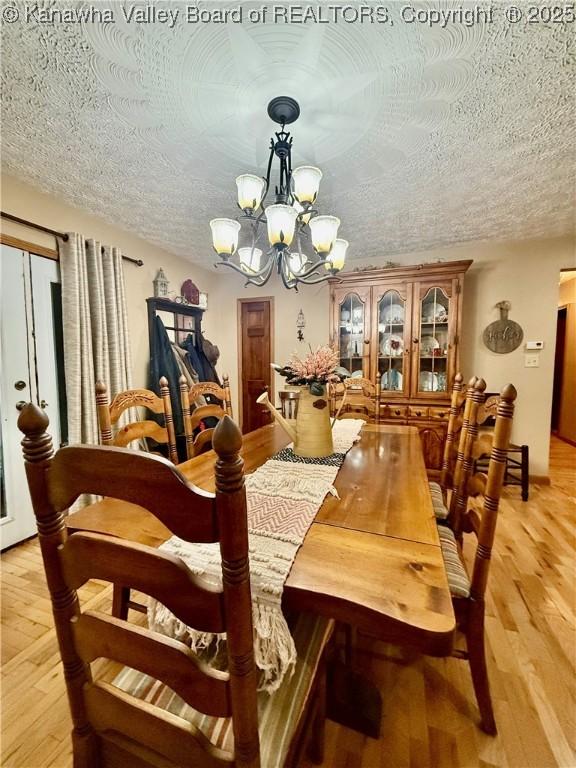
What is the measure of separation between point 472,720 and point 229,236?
216 cm

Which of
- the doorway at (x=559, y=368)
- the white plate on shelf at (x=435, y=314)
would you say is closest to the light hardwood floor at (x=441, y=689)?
the white plate on shelf at (x=435, y=314)

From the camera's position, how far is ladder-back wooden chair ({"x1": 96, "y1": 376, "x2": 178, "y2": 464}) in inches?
50.0

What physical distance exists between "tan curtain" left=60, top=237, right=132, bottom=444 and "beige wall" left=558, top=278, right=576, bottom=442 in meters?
5.46

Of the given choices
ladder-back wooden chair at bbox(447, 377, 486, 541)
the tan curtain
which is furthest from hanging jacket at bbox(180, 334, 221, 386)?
ladder-back wooden chair at bbox(447, 377, 486, 541)

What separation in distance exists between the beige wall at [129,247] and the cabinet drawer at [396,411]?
7.60 feet

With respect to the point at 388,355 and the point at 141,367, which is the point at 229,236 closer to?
the point at 141,367

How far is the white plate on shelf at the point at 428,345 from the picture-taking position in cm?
296

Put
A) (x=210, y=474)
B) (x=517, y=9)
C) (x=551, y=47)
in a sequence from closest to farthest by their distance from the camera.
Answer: (x=517, y=9) < (x=551, y=47) < (x=210, y=474)

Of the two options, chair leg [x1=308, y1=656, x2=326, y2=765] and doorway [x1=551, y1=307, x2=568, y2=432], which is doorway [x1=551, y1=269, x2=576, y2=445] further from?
chair leg [x1=308, y1=656, x2=326, y2=765]

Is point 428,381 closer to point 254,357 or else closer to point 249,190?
point 254,357

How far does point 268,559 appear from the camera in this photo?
72cm

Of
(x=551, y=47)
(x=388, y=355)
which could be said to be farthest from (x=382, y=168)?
(x=388, y=355)

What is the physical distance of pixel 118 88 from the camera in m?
1.25

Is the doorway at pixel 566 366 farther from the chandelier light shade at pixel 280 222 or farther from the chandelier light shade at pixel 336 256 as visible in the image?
the chandelier light shade at pixel 280 222
